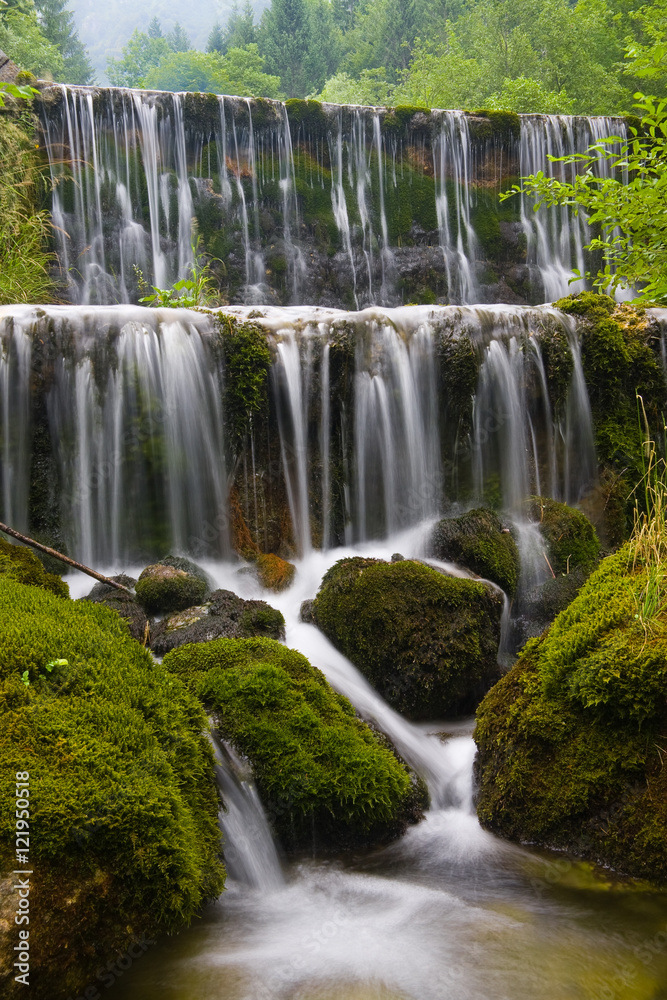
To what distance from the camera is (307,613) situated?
666 cm

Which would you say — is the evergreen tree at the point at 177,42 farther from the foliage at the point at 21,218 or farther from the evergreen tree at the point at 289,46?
the foliage at the point at 21,218

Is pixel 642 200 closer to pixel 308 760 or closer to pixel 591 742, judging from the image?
pixel 591 742

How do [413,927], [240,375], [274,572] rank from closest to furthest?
[413,927], [274,572], [240,375]

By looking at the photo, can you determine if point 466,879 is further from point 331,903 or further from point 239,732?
point 239,732

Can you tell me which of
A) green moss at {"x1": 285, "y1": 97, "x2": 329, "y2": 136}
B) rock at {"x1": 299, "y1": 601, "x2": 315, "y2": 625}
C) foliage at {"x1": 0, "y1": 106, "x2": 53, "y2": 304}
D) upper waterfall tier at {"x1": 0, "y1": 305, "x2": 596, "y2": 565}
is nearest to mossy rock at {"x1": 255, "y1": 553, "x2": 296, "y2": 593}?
upper waterfall tier at {"x1": 0, "y1": 305, "x2": 596, "y2": 565}

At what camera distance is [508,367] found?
9336 millimetres

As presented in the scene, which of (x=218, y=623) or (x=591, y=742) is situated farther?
(x=218, y=623)

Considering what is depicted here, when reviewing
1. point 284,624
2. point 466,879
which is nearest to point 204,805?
point 466,879

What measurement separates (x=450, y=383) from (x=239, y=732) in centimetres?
610

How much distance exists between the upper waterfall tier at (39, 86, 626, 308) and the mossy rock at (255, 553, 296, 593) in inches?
298

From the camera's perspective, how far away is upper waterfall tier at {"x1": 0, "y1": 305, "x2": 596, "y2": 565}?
783 centimetres

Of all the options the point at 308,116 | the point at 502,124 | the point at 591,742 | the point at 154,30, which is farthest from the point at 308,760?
the point at 154,30

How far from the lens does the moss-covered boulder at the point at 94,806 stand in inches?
97.7

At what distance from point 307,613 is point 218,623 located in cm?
117
